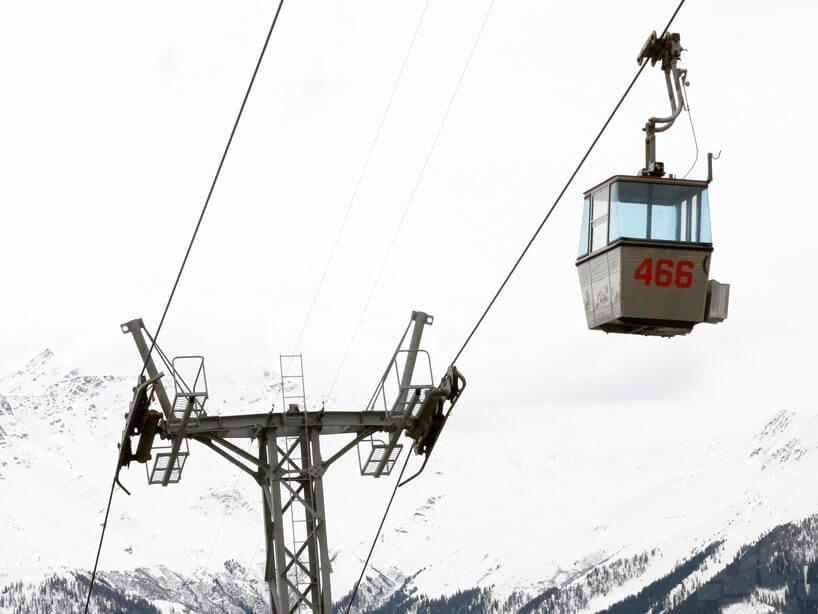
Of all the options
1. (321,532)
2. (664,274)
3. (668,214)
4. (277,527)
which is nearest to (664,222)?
(668,214)

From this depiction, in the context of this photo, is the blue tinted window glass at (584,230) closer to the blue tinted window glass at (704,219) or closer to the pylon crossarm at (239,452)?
the blue tinted window glass at (704,219)

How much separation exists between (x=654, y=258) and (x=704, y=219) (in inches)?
35.6

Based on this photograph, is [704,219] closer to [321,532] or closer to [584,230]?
[584,230]

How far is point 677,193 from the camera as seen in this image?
78.8 ft

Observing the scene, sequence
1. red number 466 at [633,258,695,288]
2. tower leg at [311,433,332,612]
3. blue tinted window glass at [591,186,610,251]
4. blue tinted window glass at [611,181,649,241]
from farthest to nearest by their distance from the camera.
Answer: tower leg at [311,433,332,612] → blue tinted window glass at [591,186,610,251] → blue tinted window glass at [611,181,649,241] → red number 466 at [633,258,695,288]

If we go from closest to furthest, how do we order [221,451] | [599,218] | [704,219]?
[704,219] < [599,218] < [221,451]

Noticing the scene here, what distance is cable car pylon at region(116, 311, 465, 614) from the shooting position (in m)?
33.3

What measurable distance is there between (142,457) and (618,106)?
1724 cm

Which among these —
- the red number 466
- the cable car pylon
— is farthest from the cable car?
the cable car pylon

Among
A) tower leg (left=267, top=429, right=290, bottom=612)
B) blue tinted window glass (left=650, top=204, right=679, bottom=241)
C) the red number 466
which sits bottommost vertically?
tower leg (left=267, top=429, right=290, bottom=612)

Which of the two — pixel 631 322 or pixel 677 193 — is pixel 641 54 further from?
pixel 631 322

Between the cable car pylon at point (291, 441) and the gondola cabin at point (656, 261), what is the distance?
30.8 ft

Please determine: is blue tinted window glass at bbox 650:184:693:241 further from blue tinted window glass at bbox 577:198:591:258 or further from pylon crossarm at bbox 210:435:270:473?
pylon crossarm at bbox 210:435:270:473

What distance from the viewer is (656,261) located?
23828 millimetres
